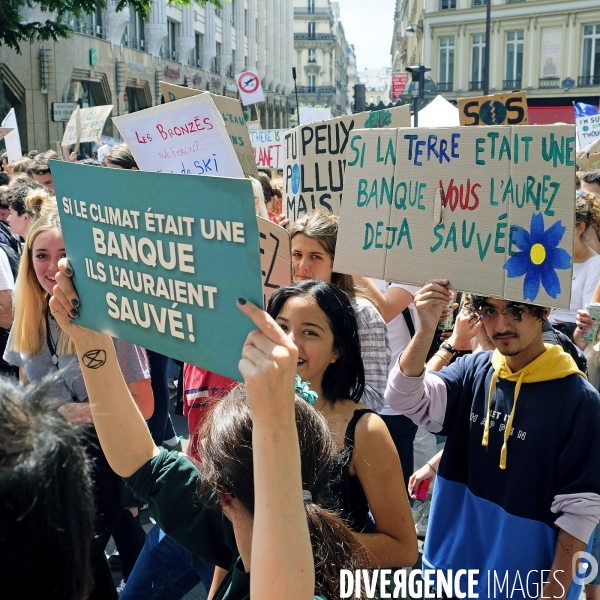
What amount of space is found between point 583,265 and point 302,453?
302cm

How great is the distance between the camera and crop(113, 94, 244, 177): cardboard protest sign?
415 centimetres

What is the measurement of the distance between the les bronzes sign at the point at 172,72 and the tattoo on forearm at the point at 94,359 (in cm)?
3353

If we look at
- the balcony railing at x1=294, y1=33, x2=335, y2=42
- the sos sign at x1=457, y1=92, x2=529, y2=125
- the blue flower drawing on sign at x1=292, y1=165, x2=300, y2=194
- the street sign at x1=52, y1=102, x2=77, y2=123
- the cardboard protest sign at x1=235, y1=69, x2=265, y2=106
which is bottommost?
the blue flower drawing on sign at x1=292, y1=165, x2=300, y2=194

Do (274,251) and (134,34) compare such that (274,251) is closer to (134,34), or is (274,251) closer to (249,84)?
(249,84)

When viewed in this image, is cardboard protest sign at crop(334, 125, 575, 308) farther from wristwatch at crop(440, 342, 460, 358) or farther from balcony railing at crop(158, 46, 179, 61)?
balcony railing at crop(158, 46, 179, 61)

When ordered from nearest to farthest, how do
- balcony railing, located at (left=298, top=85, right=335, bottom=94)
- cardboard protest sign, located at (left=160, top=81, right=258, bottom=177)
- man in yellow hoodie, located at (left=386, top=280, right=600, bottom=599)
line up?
man in yellow hoodie, located at (left=386, top=280, right=600, bottom=599), cardboard protest sign, located at (left=160, top=81, right=258, bottom=177), balcony railing, located at (left=298, top=85, right=335, bottom=94)

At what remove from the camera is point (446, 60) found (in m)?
44.8

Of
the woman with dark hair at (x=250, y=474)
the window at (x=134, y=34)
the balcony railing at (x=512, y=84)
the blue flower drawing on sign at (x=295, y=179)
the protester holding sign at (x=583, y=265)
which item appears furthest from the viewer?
the balcony railing at (x=512, y=84)

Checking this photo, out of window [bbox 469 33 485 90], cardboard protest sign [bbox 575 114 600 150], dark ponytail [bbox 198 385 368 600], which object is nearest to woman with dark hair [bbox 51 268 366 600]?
dark ponytail [bbox 198 385 368 600]

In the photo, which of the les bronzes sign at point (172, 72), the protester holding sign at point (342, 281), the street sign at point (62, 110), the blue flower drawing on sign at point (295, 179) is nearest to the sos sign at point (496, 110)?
the blue flower drawing on sign at point (295, 179)

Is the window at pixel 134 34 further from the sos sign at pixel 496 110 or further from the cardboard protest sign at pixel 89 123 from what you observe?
the sos sign at pixel 496 110

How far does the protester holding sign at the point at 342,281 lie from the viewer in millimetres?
3156

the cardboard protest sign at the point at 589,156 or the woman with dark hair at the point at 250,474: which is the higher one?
the cardboard protest sign at the point at 589,156

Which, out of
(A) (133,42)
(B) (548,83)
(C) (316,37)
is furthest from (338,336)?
(C) (316,37)
